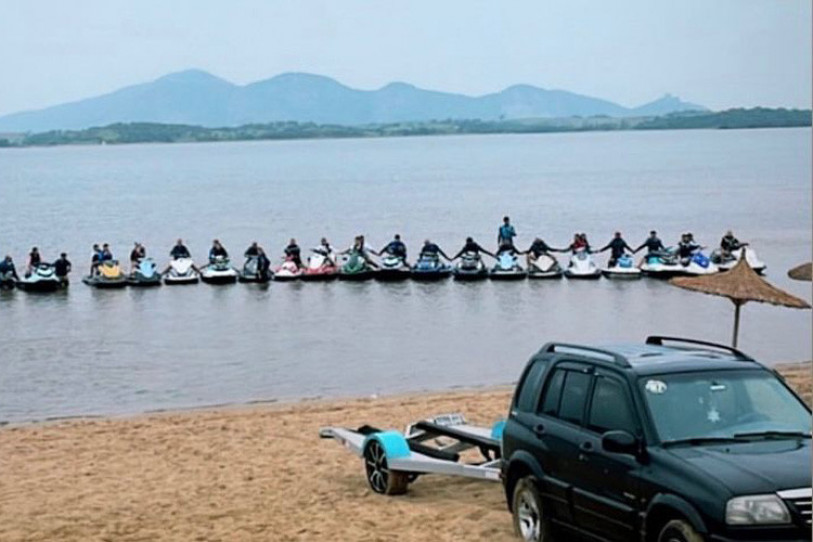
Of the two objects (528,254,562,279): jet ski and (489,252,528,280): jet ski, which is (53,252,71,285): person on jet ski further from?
(528,254,562,279): jet ski

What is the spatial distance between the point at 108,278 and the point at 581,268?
59.2 ft

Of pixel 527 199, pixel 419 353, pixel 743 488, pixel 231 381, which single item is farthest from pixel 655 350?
pixel 527 199

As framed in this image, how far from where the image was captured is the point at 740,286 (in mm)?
18922

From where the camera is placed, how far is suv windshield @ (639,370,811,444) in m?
9.23

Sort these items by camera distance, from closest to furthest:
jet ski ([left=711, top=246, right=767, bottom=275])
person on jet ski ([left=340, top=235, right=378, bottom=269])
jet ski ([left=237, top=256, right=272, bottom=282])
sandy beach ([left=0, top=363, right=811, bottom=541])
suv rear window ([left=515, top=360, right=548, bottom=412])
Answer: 1. suv rear window ([left=515, top=360, right=548, bottom=412])
2. sandy beach ([left=0, top=363, right=811, bottom=541])
3. jet ski ([left=711, top=246, right=767, bottom=275])
4. jet ski ([left=237, top=256, right=272, bottom=282])
5. person on jet ski ([left=340, top=235, right=378, bottom=269])

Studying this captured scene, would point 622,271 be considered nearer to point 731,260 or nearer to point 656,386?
point 731,260

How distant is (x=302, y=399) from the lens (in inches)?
1022

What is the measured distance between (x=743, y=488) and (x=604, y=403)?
5.69 feet

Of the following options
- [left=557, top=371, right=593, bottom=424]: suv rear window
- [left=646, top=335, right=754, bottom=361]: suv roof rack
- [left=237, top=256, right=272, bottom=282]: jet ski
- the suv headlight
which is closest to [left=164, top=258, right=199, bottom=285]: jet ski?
[left=237, top=256, right=272, bottom=282]: jet ski

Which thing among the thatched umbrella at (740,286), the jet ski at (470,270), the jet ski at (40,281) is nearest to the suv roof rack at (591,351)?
the thatched umbrella at (740,286)

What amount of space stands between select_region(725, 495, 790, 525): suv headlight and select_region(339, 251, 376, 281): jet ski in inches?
1650

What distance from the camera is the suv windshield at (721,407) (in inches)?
363

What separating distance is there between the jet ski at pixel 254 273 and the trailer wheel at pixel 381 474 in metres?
36.4

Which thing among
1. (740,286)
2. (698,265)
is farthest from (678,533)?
(698,265)
